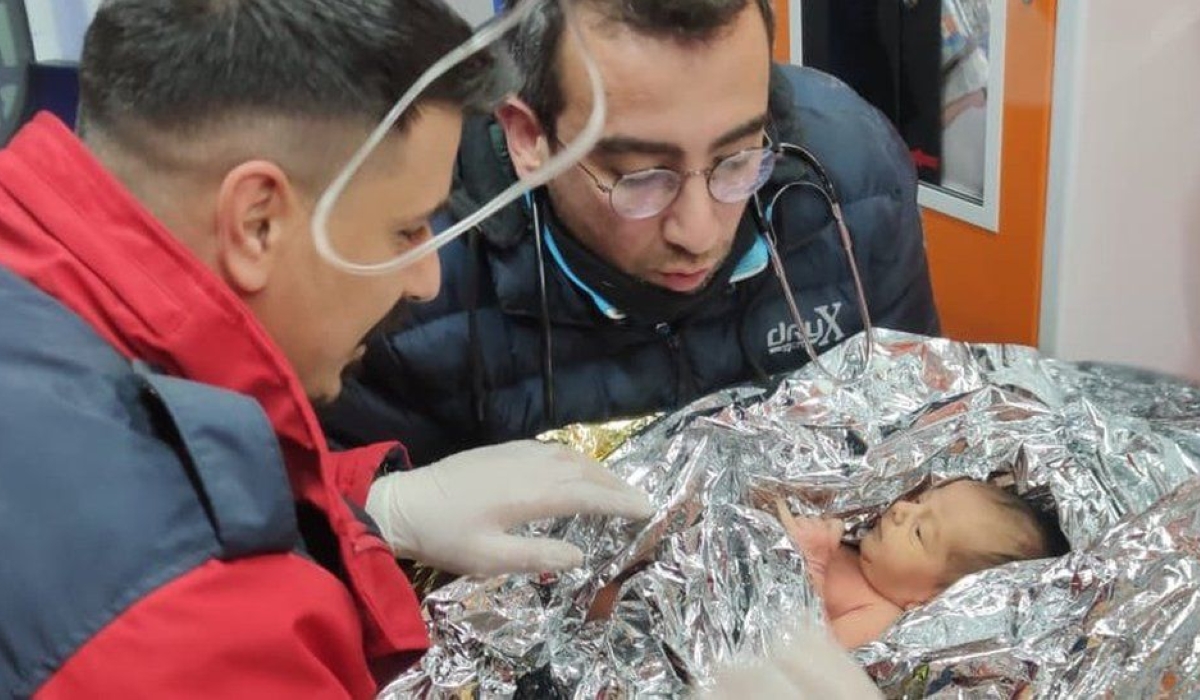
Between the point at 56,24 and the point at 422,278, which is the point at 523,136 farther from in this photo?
the point at 56,24

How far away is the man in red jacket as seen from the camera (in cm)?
71

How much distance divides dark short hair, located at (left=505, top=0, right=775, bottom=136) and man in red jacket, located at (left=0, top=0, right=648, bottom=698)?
1.17 ft

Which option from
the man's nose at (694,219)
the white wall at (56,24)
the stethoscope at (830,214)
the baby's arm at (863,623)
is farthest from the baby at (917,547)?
the white wall at (56,24)

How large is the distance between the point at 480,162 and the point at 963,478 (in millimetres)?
657

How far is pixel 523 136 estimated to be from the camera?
1.41 m

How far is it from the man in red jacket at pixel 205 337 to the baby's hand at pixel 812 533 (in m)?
Answer: 0.52

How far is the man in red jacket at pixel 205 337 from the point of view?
0.71m

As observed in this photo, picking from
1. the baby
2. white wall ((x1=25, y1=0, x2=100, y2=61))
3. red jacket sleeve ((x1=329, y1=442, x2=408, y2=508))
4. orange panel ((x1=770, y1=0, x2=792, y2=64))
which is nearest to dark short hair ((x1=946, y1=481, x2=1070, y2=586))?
the baby

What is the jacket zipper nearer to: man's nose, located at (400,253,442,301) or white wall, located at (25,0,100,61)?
man's nose, located at (400,253,442,301)

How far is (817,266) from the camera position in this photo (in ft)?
5.25

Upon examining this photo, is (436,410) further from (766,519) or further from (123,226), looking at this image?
(123,226)

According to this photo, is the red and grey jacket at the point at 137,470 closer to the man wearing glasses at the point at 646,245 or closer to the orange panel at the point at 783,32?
the man wearing glasses at the point at 646,245

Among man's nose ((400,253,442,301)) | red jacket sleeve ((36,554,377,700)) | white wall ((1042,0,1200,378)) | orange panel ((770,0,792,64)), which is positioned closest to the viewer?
red jacket sleeve ((36,554,377,700))

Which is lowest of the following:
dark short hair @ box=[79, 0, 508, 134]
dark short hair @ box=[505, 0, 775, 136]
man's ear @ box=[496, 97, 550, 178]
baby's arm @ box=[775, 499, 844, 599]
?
baby's arm @ box=[775, 499, 844, 599]
